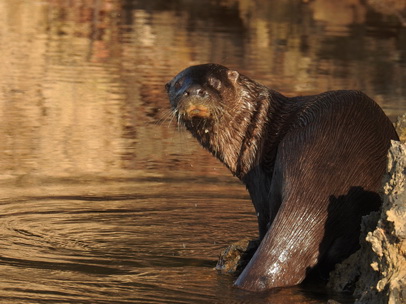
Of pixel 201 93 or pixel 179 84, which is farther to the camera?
pixel 179 84

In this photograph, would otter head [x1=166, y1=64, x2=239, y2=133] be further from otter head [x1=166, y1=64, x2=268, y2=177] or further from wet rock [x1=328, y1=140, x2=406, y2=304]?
wet rock [x1=328, y1=140, x2=406, y2=304]

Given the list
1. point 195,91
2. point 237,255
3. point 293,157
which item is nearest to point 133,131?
point 195,91

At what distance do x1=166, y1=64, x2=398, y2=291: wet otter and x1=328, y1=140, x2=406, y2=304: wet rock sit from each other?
22cm

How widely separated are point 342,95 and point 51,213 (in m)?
2.11

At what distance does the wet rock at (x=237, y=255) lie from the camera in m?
5.74

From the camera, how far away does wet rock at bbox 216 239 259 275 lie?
5738 millimetres

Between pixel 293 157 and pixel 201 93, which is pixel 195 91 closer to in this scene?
pixel 201 93

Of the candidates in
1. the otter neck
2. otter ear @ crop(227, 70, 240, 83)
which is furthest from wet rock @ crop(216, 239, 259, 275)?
otter ear @ crop(227, 70, 240, 83)

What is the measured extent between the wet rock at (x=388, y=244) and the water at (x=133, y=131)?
277mm

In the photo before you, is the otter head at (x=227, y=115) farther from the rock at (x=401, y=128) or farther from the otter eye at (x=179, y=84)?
the rock at (x=401, y=128)

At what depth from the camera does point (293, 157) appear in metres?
5.46

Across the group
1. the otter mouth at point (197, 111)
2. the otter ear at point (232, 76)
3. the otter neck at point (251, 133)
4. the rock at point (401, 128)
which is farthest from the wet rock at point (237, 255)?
the rock at point (401, 128)

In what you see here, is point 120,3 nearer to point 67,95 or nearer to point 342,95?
point 67,95

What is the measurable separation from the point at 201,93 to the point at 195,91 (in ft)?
0.13
